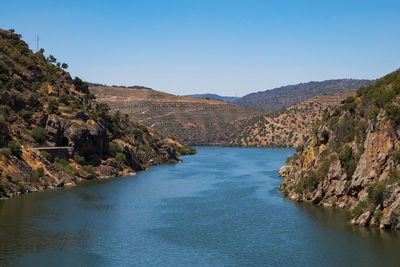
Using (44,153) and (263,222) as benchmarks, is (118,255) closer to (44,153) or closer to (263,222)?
(263,222)

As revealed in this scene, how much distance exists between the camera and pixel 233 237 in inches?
1976

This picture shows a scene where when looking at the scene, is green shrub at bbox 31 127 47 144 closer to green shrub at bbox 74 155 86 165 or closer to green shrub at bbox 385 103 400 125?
green shrub at bbox 74 155 86 165

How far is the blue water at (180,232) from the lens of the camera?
42656 mm

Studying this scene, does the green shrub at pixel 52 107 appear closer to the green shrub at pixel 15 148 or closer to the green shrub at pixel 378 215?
the green shrub at pixel 15 148

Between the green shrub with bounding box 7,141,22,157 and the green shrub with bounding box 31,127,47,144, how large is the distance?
10.9 m

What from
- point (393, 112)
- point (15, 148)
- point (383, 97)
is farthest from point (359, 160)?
point (15, 148)

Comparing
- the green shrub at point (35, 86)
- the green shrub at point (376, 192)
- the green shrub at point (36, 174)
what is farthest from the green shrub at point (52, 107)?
the green shrub at point (376, 192)

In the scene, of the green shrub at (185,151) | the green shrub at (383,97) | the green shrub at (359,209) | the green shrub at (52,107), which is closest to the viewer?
the green shrub at (359,209)

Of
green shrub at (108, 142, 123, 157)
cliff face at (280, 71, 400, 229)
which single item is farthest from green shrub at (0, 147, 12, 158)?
cliff face at (280, 71, 400, 229)

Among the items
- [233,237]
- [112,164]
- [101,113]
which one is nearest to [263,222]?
[233,237]

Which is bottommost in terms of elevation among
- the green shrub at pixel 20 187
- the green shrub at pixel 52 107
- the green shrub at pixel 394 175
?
the green shrub at pixel 20 187

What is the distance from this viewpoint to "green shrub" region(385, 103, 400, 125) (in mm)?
54438

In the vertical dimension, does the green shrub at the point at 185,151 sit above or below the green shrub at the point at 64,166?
below

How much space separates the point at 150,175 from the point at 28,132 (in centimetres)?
2837
